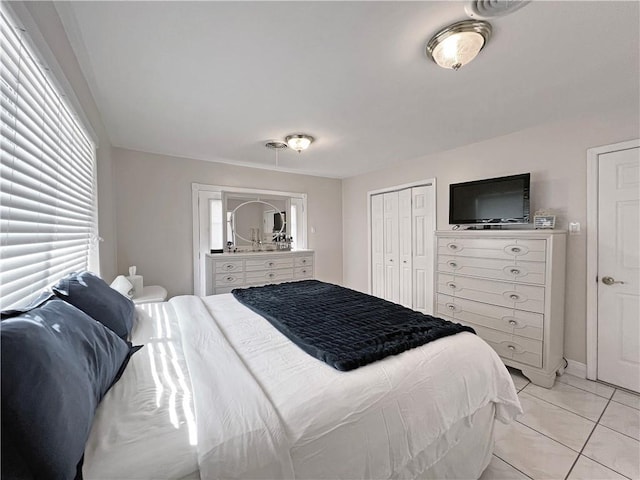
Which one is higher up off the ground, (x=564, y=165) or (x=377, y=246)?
(x=564, y=165)

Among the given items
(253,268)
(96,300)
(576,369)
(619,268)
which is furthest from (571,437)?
(253,268)

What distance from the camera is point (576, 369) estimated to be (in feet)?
8.21

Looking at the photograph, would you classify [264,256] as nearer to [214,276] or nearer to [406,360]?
[214,276]

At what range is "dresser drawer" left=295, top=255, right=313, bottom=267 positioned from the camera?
417 centimetres

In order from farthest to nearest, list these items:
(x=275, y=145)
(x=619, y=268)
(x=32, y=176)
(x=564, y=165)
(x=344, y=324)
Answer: (x=275, y=145) < (x=564, y=165) < (x=619, y=268) < (x=344, y=324) < (x=32, y=176)

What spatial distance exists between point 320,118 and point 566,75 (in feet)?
5.85

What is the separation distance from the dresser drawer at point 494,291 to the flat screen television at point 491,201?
0.66 meters

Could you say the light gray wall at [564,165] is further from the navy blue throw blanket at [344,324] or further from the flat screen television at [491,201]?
the navy blue throw blanket at [344,324]

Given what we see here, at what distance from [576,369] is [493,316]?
81cm

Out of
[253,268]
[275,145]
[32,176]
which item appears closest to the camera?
[32,176]

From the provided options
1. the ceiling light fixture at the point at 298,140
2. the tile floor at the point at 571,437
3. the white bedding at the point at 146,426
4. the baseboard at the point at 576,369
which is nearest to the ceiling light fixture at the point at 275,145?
the ceiling light fixture at the point at 298,140

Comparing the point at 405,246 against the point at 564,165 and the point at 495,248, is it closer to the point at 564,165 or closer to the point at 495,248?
the point at 495,248

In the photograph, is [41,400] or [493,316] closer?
[41,400]

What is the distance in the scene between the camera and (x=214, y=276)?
3549 millimetres
